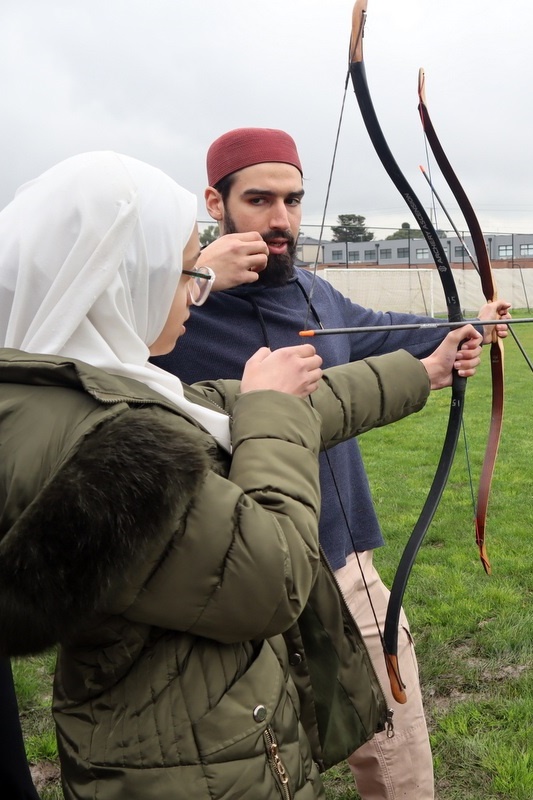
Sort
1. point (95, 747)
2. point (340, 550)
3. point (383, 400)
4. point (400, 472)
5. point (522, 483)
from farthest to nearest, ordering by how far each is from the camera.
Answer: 1. point (400, 472)
2. point (522, 483)
3. point (340, 550)
4. point (383, 400)
5. point (95, 747)

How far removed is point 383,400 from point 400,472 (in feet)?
12.3

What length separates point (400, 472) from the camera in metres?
4.98

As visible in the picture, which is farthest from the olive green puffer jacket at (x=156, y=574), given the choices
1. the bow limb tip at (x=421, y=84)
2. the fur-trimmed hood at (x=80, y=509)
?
the bow limb tip at (x=421, y=84)

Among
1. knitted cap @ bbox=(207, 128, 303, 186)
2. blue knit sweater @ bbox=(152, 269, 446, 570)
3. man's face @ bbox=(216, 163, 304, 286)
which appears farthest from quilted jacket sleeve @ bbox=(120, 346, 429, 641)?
knitted cap @ bbox=(207, 128, 303, 186)

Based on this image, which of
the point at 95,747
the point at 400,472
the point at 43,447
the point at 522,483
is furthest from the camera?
the point at 400,472

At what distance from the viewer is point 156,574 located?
783 millimetres

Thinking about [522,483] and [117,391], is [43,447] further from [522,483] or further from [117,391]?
[522,483]

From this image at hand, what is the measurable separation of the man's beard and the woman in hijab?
64cm

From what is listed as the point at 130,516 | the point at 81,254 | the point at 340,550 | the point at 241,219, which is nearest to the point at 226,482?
the point at 130,516

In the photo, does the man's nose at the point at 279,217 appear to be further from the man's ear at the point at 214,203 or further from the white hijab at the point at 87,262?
the white hijab at the point at 87,262

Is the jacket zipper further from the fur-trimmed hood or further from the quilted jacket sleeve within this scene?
the fur-trimmed hood

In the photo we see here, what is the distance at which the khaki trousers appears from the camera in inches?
63.6

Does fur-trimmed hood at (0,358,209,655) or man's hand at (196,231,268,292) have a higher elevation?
man's hand at (196,231,268,292)

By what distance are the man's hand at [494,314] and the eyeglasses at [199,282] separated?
2.68ft
